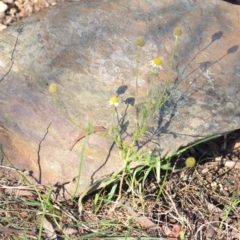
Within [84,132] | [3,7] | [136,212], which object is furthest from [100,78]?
[3,7]

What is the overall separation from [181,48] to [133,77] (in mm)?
339

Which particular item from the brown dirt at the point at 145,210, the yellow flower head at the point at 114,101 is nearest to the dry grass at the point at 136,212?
the brown dirt at the point at 145,210

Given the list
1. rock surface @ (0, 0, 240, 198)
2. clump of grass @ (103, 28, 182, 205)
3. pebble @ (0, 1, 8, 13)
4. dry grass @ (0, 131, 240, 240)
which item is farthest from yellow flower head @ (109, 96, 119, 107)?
pebble @ (0, 1, 8, 13)

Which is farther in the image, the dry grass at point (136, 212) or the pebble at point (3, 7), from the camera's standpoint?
the pebble at point (3, 7)

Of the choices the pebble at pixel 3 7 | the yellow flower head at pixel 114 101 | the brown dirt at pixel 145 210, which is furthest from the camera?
the pebble at pixel 3 7

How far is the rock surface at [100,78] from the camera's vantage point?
2.62 metres

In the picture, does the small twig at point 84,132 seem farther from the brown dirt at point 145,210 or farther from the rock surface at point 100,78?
the brown dirt at point 145,210

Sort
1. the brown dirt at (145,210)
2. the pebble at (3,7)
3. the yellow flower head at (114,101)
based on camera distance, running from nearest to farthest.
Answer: the yellow flower head at (114,101), the brown dirt at (145,210), the pebble at (3,7)

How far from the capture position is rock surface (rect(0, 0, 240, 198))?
2.62m

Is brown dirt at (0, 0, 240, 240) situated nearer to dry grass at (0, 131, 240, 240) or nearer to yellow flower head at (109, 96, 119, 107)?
dry grass at (0, 131, 240, 240)

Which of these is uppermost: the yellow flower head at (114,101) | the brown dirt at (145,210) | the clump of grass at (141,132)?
the yellow flower head at (114,101)

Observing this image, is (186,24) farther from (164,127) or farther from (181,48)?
(164,127)

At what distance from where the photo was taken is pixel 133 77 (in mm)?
2768

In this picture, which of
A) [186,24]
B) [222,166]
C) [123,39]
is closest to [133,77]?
[123,39]
